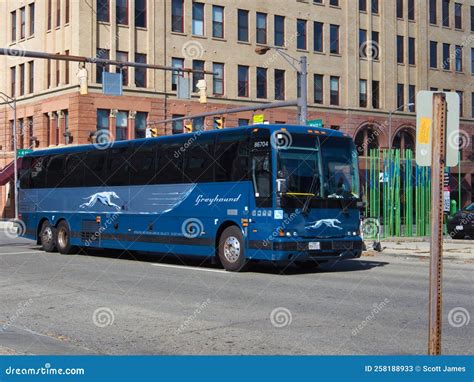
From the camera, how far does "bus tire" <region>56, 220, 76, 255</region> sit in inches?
942

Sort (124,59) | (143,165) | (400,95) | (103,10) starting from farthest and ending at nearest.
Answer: (400,95), (124,59), (103,10), (143,165)

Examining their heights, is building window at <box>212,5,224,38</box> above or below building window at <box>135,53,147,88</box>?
above

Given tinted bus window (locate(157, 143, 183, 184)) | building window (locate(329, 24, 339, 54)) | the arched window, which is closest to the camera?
tinted bus window (locate(157, 143, 183, 184))

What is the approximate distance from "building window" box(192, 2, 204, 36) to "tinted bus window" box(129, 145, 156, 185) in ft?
109

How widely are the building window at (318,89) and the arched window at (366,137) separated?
434 centimetres

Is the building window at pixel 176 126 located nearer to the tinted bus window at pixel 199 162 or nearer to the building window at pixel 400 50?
the building window at pixel 400 50

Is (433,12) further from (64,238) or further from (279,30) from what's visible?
(64,238)

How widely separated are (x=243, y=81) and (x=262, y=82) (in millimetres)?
1624

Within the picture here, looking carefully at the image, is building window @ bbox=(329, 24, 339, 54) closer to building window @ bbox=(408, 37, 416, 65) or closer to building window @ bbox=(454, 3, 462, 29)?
building window @ bbox=(408, 37, 416, 65)

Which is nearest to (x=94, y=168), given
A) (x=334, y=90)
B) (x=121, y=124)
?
(x=121, y=124)

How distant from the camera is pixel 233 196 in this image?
18125 millimetres

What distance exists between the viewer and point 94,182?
2298cm

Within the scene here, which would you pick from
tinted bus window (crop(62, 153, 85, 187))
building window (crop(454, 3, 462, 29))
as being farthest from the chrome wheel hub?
building window (crop(454, 3, 462, 29))
